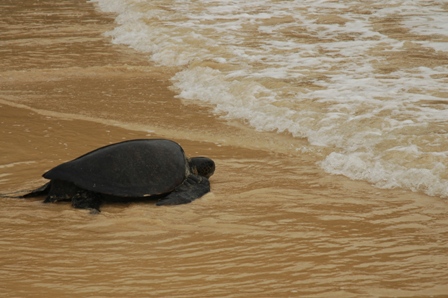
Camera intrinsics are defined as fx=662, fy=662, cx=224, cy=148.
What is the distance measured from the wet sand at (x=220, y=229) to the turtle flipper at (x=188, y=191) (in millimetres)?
67

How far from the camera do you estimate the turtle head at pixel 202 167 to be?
17.9 feet

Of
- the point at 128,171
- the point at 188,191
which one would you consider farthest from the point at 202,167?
the point at 128,171

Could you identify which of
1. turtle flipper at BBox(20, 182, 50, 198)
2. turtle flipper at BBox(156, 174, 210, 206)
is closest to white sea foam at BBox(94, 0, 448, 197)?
turtle flipper at BBox(156, 174, 210, 206)

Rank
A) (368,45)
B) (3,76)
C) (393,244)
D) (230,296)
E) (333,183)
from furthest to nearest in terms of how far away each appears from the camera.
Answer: (368,45)
(3,76)
(333,183)
(393,244)
(230,296)

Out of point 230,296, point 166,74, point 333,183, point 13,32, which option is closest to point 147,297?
point 230,296

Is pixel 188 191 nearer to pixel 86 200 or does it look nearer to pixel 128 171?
pixel 128 171

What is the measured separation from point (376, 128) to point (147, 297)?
3.70 meters

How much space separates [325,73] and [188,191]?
171 inches

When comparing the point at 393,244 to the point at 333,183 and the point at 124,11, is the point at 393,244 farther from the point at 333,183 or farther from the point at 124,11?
the point at 124,11

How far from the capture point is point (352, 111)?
7.25 metres

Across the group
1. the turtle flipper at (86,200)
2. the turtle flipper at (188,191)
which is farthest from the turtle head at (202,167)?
the turtle flipper at (86,200)

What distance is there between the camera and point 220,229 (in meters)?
4.61

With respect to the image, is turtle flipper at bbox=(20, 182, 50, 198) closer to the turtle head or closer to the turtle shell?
the turtle shell

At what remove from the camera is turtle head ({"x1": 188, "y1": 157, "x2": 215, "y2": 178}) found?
547 cm
